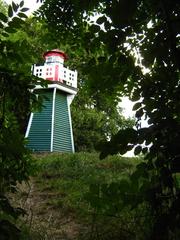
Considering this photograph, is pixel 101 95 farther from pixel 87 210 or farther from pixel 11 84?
pixel 87 210

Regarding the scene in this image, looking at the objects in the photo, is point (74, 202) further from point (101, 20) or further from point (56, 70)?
point (56, 70)

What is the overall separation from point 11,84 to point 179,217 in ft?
5.11

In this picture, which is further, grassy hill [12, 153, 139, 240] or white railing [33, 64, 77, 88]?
white railing [33, 64, 77, 88]

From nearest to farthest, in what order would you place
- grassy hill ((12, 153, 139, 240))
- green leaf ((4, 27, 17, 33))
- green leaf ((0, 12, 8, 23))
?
grassy hill ((12, 153, 139, 240)), green leaf ((0, 12, 8, 23)), green leaf ((4, 27, 17, 33))

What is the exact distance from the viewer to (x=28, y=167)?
9.55 ft

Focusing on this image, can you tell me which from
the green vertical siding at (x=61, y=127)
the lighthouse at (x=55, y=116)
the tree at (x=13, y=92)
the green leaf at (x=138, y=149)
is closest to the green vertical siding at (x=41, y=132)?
the lighthouse at (x=55, y=116)

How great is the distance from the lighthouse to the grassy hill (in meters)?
8.32

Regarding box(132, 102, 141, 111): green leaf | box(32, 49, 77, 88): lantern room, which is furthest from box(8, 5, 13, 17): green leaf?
box(32, 49, 77, 88): lantern room

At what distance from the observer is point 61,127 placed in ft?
73.6

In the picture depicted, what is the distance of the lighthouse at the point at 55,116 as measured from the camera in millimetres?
21472

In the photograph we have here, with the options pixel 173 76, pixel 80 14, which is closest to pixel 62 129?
pixel 80 14

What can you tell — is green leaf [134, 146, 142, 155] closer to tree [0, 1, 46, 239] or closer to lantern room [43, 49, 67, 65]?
tree [0, 1, 46, 239]

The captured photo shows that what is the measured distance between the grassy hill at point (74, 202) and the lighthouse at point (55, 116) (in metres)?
8.32

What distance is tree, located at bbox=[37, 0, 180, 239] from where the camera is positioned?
1.73m
